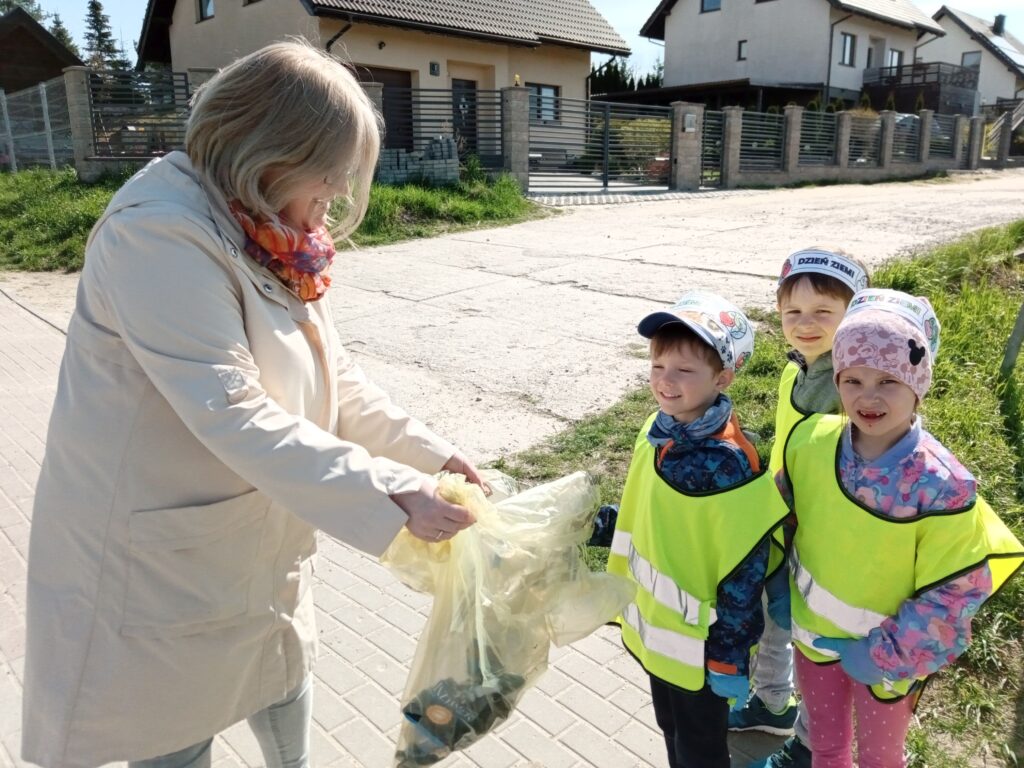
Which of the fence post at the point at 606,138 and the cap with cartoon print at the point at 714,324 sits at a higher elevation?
the fence post at the point at 606,138

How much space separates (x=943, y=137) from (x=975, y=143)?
1.50 meters

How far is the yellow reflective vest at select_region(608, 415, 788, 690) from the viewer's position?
5.61 ft

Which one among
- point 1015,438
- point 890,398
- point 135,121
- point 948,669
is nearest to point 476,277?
point 1015,438

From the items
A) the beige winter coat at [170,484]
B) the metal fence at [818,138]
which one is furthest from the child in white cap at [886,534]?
the metal fence at [818,138]

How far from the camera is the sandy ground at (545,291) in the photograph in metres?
5.35

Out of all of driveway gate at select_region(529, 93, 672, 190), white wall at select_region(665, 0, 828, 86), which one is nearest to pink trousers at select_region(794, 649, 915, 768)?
driveway gate at select_region(529, 93, 672, 190)

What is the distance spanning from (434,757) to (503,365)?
4.31 meters

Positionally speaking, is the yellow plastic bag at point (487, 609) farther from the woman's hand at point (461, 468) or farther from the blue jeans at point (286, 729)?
the blue jeans at point (286, 729)

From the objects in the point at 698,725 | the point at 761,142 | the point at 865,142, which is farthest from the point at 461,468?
the point at 865,142

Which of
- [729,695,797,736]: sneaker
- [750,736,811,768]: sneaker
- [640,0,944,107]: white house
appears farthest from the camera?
[640,0,944,107]: white house

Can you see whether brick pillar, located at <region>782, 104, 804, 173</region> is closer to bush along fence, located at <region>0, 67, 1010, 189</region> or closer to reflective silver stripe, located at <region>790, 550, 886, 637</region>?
bush along fence, located at <region>0, 67, 1010, 189</region>

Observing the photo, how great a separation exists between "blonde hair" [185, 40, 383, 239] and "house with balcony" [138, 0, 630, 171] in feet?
51.1

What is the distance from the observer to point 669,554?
5.90ft

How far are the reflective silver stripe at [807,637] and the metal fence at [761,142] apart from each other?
22.3 metres
